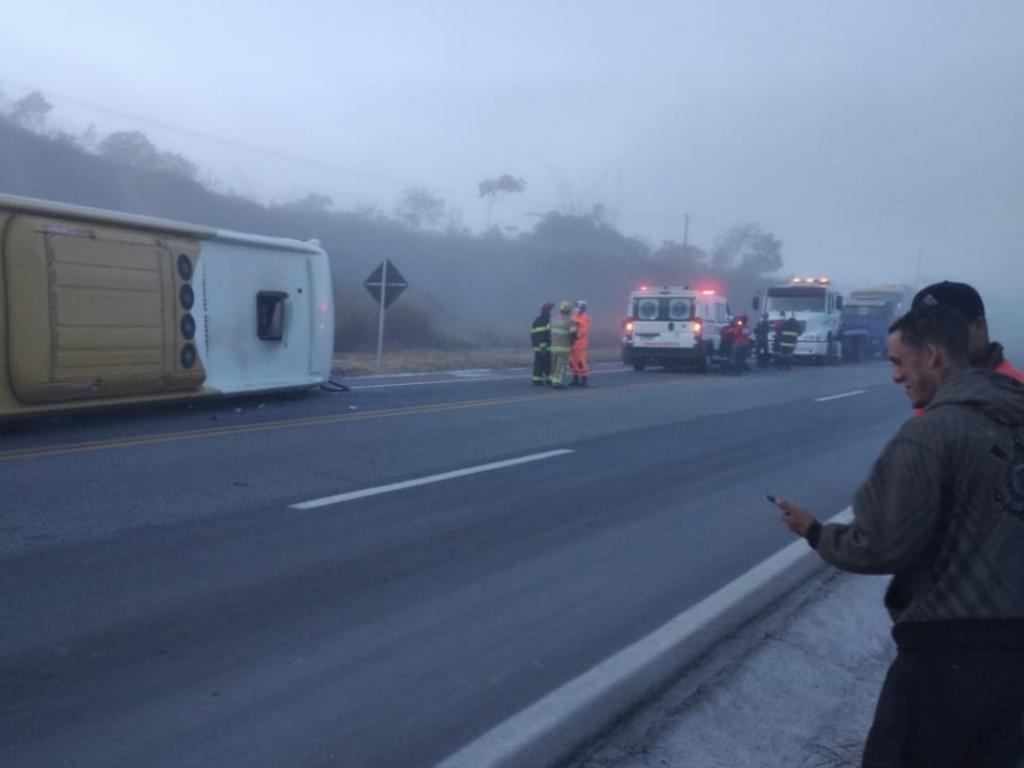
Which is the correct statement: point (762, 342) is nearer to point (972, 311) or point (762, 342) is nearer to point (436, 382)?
point (436, 382)

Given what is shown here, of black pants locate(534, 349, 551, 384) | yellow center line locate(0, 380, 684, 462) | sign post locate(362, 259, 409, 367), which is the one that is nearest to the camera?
yellow center line locate(0, 380, 684, 462)

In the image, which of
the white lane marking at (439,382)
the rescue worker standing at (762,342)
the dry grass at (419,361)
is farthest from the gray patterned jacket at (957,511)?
the rescue worker standing at (762,342)

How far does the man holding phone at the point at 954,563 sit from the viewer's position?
2955 millimetres

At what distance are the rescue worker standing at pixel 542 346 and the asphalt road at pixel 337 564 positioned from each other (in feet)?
20.6

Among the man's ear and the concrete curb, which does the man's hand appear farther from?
the concrete curb

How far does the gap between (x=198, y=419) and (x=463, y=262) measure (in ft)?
223

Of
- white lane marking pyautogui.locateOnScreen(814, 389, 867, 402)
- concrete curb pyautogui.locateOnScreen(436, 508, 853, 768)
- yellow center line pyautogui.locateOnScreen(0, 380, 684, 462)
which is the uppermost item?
yellow center line pyautogui.locateOnScreen(0, 380, 684, 462)

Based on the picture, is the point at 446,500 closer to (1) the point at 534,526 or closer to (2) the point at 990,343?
(1) the point at 534,526

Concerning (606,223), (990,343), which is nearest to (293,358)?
(990,343)

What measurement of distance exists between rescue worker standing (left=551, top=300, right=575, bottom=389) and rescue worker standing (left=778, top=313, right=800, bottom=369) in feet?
48.0

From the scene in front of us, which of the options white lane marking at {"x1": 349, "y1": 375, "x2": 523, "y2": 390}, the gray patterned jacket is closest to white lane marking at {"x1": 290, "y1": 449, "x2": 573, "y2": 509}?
the gray patterned jacket

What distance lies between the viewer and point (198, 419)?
50.0ft

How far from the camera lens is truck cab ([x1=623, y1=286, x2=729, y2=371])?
1216 inches

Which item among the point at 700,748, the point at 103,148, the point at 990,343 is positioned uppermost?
the point at 103,148
